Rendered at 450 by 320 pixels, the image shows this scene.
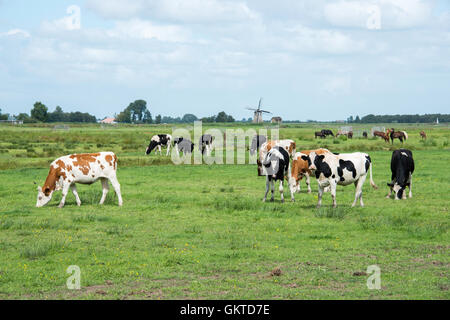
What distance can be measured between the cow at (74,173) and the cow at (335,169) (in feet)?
21.9

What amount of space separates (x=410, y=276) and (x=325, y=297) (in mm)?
2103

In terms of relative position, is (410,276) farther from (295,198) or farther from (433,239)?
(295,198)

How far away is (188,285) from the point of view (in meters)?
9.16

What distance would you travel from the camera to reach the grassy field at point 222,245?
902 cm

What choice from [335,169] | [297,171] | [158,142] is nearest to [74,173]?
[297,171]

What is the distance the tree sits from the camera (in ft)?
512

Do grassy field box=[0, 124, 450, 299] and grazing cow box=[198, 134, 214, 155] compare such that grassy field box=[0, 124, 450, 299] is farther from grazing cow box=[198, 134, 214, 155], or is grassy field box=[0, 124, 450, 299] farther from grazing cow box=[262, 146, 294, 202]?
Result: grazing cow box=[198, 134, 214, 155]

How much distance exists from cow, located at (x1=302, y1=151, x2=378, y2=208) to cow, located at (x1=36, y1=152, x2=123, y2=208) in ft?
21.9

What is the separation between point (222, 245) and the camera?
1210 cm

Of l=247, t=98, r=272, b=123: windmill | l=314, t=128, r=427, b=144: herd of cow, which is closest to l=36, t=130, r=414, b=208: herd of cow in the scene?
l=314, t=128, r=427, b=144: herd of cow

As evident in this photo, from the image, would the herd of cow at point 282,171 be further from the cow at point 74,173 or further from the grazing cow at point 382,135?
the grazing cow at point 382,135

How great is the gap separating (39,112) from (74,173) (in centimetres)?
14853

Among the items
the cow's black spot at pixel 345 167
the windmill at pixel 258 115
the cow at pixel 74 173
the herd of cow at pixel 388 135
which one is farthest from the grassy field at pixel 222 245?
the windmill at pixel 258 115
